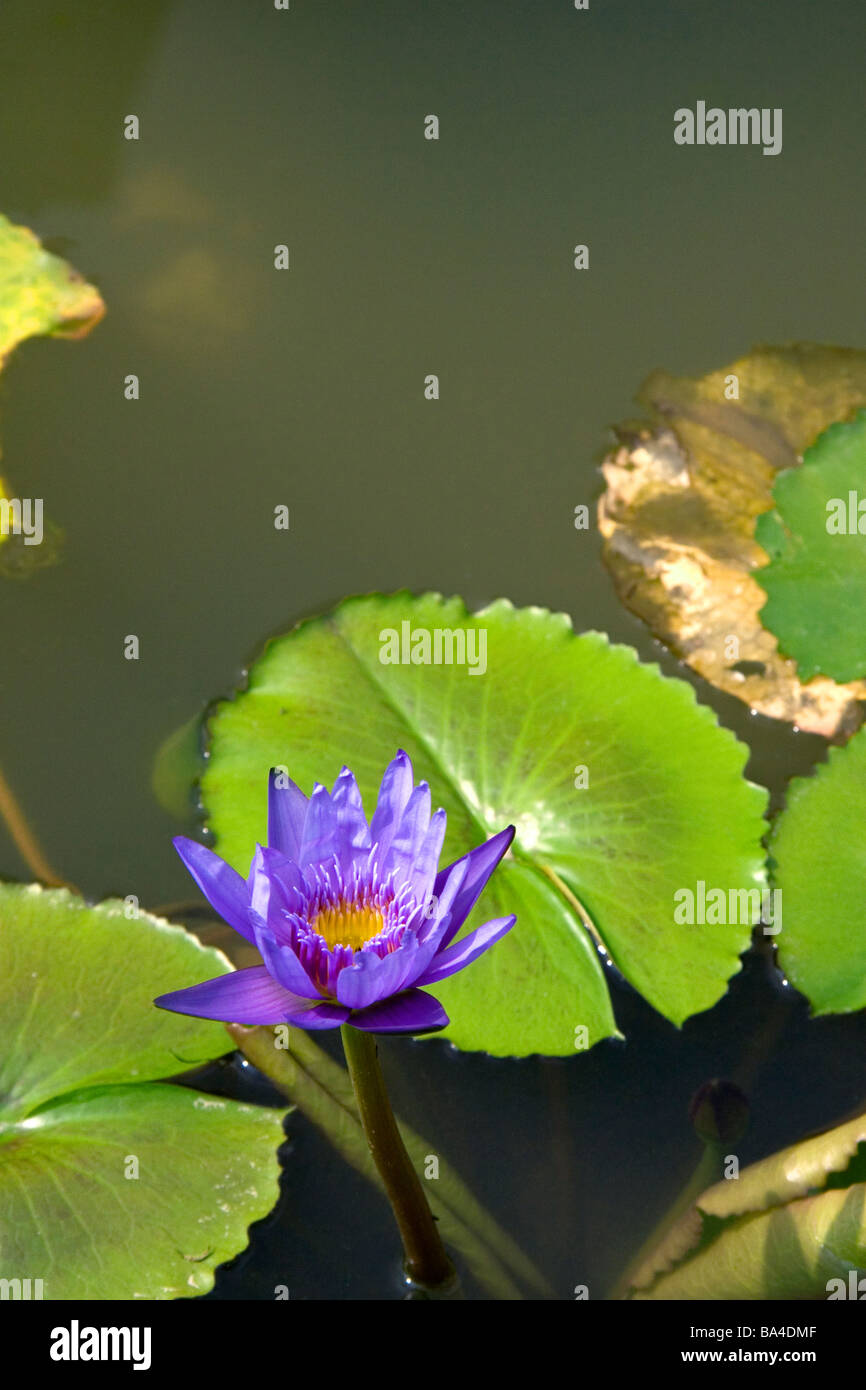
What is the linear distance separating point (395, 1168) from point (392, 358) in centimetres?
211

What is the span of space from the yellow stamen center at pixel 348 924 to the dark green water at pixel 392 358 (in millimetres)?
710

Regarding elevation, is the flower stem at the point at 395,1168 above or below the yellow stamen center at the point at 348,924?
below

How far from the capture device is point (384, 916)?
54.0 inches

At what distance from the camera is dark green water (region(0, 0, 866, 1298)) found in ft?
6.56

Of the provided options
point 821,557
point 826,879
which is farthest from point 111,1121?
point 821,557

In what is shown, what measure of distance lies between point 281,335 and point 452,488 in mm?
668

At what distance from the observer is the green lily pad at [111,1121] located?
5.50 feet

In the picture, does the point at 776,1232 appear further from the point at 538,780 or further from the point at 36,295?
the point at 36,295

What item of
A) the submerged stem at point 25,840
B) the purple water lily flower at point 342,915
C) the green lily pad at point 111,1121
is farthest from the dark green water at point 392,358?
the purple water lily flower at point 342,915

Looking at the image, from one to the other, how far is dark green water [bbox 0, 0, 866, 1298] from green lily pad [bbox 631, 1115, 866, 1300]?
8 cm

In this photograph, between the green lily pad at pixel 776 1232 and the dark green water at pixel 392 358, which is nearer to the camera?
the green lily pad at pixel 776 1232

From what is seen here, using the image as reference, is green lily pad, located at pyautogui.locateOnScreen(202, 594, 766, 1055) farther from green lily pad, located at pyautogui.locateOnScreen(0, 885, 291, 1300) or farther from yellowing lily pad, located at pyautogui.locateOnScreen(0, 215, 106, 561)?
yellowing lily pad, located at pyautogui.locateOnScreen(0, 215, 106, 561)

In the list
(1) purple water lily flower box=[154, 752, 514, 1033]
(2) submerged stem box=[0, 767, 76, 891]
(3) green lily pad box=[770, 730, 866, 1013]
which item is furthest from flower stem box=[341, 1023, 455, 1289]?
(2) submerged stem box=[0, 767, 76, 891]

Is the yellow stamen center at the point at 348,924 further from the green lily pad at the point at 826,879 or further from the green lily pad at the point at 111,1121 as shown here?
the green lily pad at the point at 826,879
